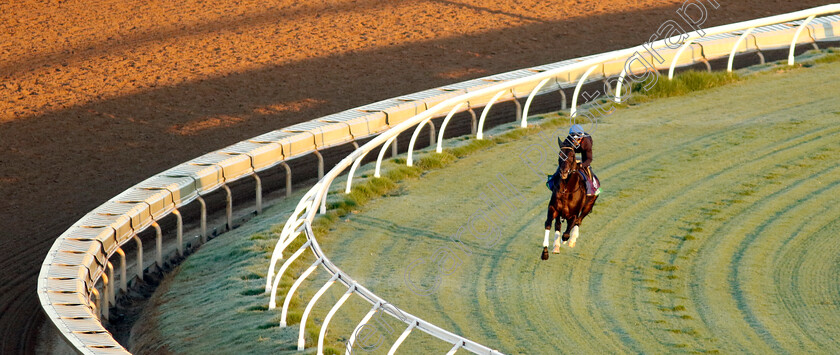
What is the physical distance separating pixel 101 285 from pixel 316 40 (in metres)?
8.48

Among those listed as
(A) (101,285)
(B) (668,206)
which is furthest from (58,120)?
(B) (668,206)

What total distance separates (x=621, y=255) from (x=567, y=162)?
1672 millimetres

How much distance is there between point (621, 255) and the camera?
10336mm

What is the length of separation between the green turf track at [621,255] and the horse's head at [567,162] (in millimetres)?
1084

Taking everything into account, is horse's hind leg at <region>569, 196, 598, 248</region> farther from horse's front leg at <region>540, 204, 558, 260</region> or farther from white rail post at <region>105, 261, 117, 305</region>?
white rail post at <region>105, 261, 117, 305</region>

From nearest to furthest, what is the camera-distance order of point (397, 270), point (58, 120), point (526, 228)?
point (397, 270) < point (526, 228) < point (58, 120)

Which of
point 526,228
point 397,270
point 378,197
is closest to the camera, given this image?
point 397,270

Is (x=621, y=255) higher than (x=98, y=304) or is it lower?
lower

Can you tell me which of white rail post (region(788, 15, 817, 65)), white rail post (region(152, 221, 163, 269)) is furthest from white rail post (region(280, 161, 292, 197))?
white rail post (region(788, 15, 817, 65))

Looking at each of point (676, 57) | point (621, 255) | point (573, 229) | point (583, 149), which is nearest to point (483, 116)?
point (676, 57)

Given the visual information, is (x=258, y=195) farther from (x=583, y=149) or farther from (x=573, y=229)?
(x=583, y=149)

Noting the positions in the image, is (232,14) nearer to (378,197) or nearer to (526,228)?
(378,197)

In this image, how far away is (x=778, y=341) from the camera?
848 cm

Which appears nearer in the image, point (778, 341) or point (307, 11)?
point (778, 341)
